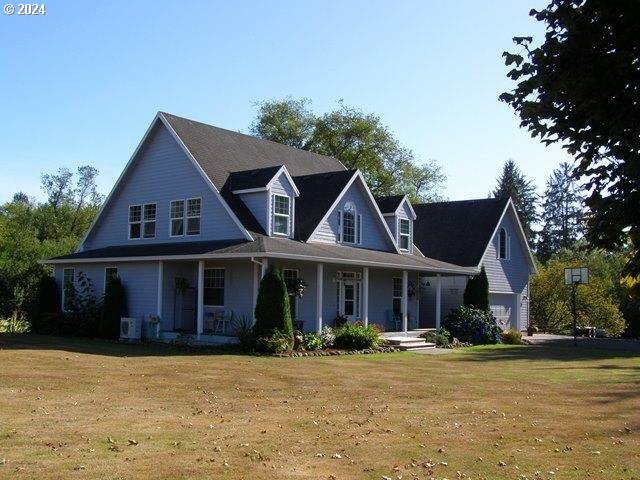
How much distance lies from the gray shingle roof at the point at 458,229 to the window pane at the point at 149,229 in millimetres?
13960

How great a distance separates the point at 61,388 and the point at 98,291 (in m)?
15.6

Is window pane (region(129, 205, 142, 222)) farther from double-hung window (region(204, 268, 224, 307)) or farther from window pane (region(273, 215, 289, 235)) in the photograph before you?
window pane (region(273, 215, 289, 235))

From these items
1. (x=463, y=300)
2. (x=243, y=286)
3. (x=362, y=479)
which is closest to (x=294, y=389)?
(x=362, y=479)

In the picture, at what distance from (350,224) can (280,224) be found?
392 cm

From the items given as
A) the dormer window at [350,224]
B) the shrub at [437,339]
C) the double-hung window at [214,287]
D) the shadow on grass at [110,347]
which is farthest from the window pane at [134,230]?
the shrub at [437,339]

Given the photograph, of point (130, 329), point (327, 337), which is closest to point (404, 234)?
point (327, 337)

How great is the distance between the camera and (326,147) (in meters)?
56.2

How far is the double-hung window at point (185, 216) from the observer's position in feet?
87.1

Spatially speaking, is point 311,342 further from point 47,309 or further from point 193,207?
point 47,309

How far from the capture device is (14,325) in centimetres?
3100

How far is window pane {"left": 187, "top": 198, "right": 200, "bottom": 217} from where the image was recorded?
26.6 m

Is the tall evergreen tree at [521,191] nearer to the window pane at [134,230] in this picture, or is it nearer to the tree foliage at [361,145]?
the tree foliage at [361,145]

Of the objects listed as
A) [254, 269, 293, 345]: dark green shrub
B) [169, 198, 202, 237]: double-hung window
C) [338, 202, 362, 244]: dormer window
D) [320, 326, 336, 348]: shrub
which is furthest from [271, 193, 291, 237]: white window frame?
[320, 326, 336, 348]: shrub

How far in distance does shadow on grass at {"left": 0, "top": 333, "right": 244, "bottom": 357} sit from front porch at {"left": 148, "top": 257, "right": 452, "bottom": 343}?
118 cm
